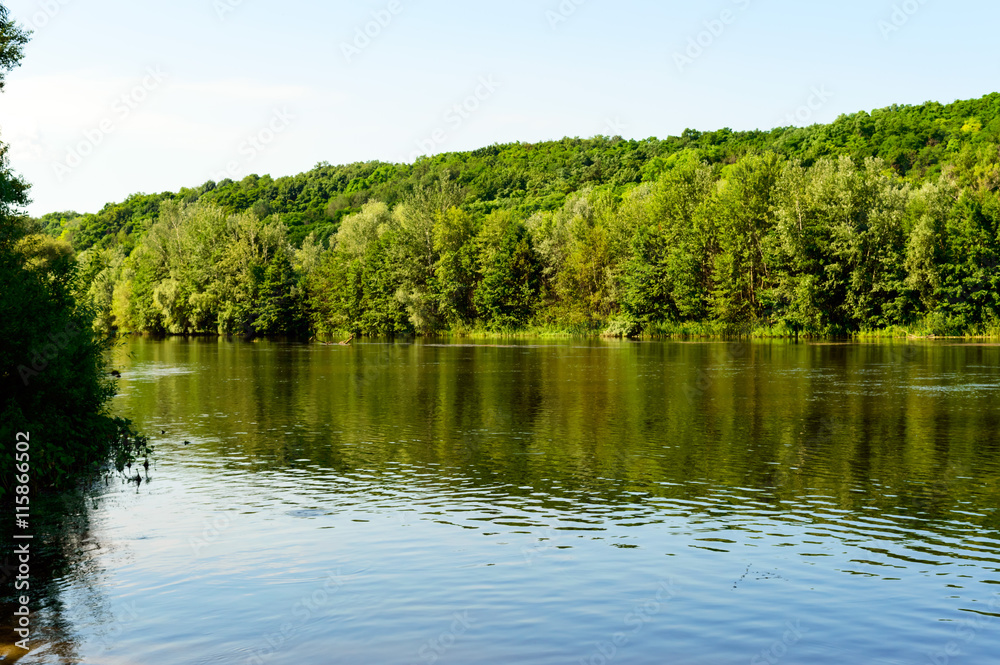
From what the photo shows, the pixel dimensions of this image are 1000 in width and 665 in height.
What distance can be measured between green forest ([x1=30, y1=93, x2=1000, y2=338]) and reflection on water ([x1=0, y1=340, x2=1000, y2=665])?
62.2m

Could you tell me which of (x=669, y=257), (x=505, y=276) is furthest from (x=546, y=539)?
(x=505, y=276)

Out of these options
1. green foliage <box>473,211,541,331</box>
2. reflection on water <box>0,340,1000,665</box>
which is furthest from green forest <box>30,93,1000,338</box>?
reflection on water <box>0,340,1000,665</box>

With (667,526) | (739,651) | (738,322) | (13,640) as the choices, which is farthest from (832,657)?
(738,322)

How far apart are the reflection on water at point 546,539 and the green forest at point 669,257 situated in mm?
62168

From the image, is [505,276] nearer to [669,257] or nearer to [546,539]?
[669,257]

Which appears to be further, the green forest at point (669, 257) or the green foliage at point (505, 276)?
the green foliage at point (505, 276)

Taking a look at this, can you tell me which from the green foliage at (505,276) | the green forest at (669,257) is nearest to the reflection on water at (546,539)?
the green forest at (669,257)

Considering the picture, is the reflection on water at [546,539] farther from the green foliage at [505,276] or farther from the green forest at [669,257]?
the green foliage at [505,276]

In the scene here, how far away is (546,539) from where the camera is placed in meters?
17.5

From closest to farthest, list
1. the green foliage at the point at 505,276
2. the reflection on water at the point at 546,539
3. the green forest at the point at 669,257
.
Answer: the reflection on water at the point at 546,539, the green forest at the point at 669,257, the green foliage at the point at 505,276

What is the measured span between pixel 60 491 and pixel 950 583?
830 inches

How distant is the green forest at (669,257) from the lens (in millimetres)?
96500

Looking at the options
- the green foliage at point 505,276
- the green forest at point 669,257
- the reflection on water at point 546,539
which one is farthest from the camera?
the green foliage at point 505,276

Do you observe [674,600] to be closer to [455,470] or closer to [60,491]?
[455,470]
